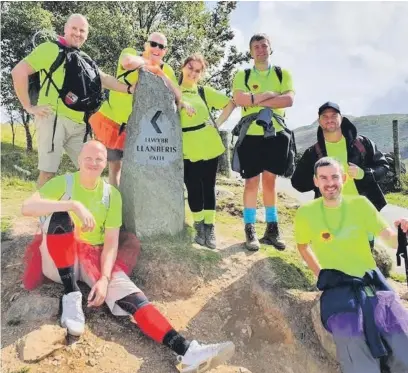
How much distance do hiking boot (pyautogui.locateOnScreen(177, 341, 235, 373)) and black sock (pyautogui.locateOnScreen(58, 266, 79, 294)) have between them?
142 centimetres

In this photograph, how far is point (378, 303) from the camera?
4746 mm

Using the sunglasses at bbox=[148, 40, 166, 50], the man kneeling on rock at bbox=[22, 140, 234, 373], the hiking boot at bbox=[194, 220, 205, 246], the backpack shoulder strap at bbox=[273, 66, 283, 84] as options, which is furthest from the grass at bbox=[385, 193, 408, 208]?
the man kneeling on rock at bbox=[22, 140, 234, 373]

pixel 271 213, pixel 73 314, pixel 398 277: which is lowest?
pixel 398 277

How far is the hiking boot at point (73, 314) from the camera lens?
478 cm

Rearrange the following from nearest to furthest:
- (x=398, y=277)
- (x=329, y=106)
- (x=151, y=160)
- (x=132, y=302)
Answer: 1. (x=132, y=302)
2. (x=329, y=106)
3. (x=151, y=160)
4. (x=398, y=277)

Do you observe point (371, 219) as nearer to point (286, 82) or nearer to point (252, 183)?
point (252, 183)

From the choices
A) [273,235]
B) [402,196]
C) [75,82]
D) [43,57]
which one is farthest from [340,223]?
[402,196]

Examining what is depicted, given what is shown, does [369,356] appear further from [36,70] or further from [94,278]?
[36,70]

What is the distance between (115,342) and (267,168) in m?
3.36

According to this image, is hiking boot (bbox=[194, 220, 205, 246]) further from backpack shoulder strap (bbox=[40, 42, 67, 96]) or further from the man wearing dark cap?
backpack shoulder strap (bbox=[40, 42, 67, 96])

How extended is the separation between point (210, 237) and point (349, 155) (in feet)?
7.82

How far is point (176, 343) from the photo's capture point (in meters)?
4.71

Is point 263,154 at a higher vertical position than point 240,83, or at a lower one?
lower

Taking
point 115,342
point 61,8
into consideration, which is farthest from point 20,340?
point 61,8
